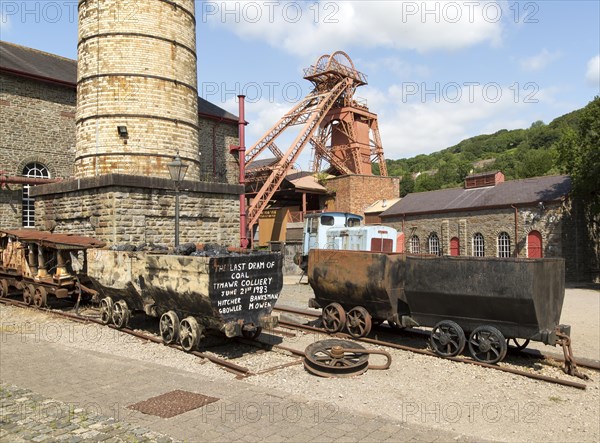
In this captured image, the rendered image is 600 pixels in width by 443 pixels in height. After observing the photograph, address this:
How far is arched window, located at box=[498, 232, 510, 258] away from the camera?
28469 millimetres

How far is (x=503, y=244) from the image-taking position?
94.3 feet

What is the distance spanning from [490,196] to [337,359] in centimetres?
2562

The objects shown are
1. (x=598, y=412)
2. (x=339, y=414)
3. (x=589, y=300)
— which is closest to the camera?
(x=339, y=414)

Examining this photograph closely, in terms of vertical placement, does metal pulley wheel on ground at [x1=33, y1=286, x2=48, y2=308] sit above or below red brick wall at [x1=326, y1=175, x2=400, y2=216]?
below

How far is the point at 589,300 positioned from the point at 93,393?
17931 millimetres

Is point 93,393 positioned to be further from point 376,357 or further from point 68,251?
point 68,251

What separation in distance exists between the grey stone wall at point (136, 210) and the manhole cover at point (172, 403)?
907 cm

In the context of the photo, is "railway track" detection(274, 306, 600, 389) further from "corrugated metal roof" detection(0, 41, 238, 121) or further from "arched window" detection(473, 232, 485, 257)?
"arched window" detection(473, 232, 485, 257)

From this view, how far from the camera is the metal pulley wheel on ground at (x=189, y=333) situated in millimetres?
8750

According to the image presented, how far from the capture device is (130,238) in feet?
48.3

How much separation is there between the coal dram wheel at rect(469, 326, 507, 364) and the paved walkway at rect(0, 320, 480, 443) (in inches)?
132

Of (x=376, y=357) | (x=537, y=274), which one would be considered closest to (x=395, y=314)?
(x=376, y=357)

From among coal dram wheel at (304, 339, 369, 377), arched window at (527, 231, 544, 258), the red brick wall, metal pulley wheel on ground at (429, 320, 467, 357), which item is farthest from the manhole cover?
the red brick wall

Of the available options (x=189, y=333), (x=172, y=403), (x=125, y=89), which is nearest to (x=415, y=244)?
(x=125, y=89)
